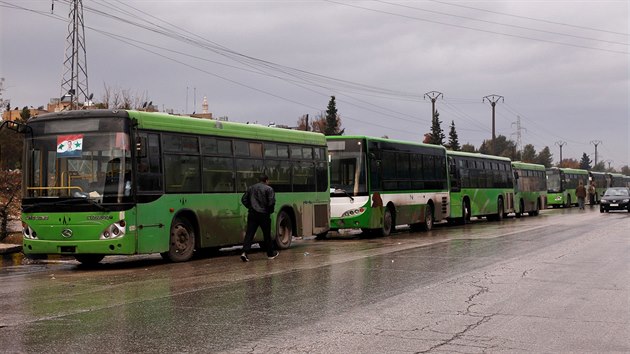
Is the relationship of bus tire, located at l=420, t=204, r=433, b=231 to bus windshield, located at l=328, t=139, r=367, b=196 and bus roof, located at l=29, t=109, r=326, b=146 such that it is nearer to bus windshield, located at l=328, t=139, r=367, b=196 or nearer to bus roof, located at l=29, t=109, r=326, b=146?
bus windshield, located at l=328, t=139, r=367, b=196

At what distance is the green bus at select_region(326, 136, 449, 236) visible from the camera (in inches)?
933

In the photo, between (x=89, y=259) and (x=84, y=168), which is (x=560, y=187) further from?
(x=84, y=168)

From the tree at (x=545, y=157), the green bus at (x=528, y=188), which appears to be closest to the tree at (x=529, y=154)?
the tree at (x=545, y=157)

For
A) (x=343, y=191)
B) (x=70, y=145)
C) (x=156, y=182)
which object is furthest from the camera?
(x=343, y=191)

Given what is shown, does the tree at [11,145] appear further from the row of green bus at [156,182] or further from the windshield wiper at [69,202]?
the windshield wiper at [69,202]

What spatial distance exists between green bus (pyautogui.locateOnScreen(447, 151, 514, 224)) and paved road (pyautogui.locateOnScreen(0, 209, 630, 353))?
1657 cm

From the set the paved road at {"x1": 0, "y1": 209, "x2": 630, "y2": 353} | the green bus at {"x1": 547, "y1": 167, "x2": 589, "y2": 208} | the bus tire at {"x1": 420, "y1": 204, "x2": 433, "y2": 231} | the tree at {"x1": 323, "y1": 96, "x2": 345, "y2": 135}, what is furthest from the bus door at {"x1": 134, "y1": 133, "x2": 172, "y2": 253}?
the tree at {"x1": 323, "y1": 96, "x2": 345, "y2": 135}

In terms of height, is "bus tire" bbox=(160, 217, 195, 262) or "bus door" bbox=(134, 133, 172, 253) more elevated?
"bus door" bbox=(134, 133, 172, 253)

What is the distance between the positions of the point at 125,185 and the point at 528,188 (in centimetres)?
3578

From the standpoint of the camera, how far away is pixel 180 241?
15.6m

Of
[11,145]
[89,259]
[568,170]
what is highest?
[11,145]

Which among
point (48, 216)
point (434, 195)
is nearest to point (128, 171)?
point (48, 216)

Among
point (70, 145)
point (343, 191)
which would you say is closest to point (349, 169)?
point (343, 191)

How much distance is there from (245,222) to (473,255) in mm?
5436
